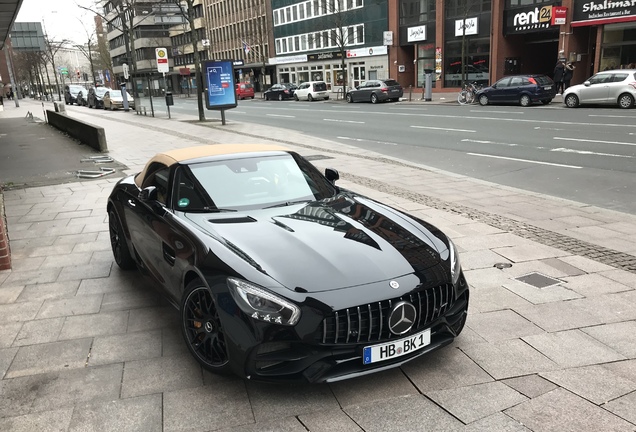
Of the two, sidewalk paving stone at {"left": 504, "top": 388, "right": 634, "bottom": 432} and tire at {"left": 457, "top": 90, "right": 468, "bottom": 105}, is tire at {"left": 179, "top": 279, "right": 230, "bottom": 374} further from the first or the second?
tire at {"left": 457, "top": 90, "right": 468, "bottom": 105}

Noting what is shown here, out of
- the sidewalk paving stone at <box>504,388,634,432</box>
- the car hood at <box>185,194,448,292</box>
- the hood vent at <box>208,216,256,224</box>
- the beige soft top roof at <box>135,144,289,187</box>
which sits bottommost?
the sidewalk paving stone at <box>504,388,634,432</box>

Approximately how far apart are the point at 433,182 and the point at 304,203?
5912mm

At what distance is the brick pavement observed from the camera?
299cm

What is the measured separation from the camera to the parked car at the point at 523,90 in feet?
83.0

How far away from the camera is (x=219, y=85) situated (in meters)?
24.0

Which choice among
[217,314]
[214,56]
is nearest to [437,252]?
[217,314]

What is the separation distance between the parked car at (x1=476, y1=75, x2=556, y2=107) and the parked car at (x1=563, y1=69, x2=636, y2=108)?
64.7 inches

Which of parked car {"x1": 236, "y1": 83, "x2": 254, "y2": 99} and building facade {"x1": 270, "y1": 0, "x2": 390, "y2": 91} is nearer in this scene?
building facade {"x1": 270, "y1": 0, "x2": 390, "y2": 91}

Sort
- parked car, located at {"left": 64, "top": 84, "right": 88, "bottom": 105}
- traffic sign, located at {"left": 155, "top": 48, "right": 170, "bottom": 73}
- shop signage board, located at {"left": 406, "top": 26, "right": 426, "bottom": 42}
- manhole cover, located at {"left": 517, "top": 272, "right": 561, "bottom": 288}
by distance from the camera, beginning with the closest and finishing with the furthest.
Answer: manhole cover, located at {"left": 517, "top": 272, "right": 561, "bottom": 288}, traffic sign, located at {"left": 155, "top": 48, "right": 170, "bottom": 73}, shop signage board, located at {"left": 406, "top": 26, "right": 426, "bottom": 42}, parked car, located at {"left": 64, "top": 84, "right": 88, "bottom": 105}

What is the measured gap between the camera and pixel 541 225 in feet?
22.2

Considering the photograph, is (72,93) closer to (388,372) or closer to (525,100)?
(525,100)

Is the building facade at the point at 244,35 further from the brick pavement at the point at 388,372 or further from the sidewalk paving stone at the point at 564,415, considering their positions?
the sidewalk paving stone at the point at 564,415

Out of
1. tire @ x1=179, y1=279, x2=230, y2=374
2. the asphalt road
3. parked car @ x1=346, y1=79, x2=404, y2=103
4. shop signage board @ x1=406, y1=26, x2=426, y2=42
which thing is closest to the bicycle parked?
parked car @ x1=346, y1=79, x2=404, y2=103

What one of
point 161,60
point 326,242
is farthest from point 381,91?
point 326,242
